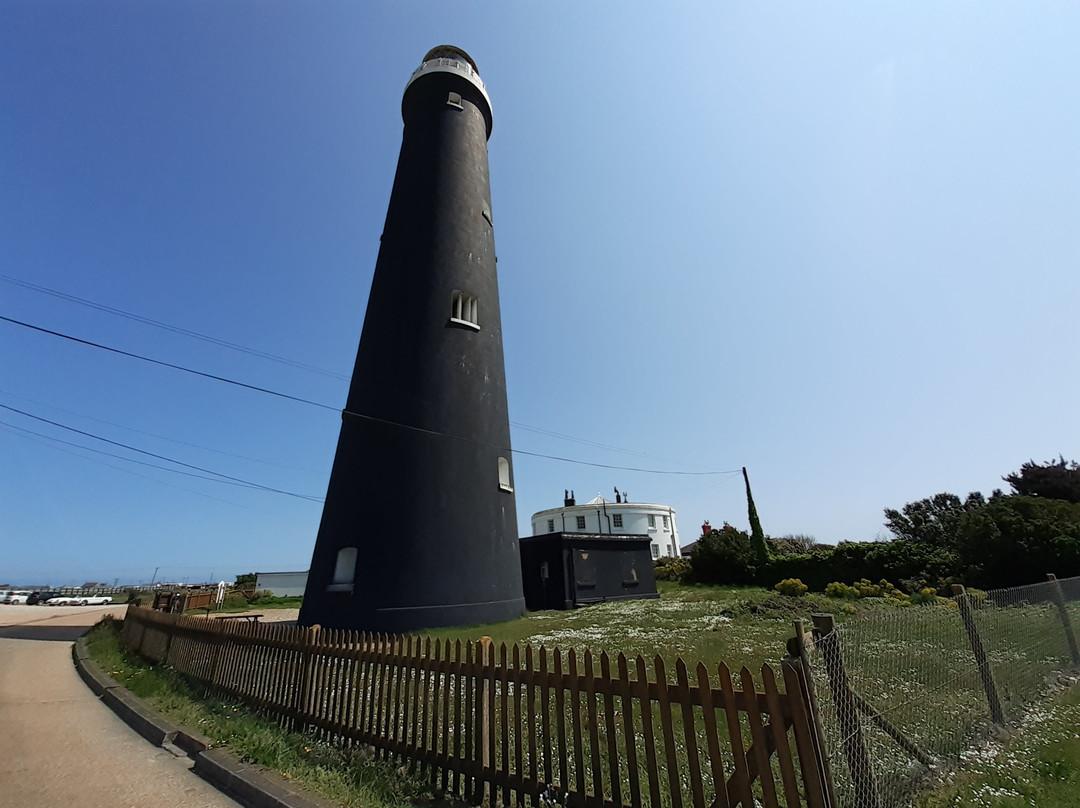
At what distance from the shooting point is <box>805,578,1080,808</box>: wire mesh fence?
3941mm

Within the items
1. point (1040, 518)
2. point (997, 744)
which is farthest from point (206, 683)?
point (1040, 518)

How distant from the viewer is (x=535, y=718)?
204 inches

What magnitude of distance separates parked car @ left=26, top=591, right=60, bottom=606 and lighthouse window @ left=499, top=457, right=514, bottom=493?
5063 centimetres

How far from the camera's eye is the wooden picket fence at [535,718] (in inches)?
129

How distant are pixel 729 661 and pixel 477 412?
9.24 meters

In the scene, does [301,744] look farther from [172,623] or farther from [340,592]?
[340,592]

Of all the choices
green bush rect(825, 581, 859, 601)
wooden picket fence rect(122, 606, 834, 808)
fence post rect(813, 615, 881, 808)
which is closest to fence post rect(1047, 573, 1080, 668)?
wooden picket fence rect(122, 606, 834, 808)

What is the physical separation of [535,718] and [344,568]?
960 centimetres

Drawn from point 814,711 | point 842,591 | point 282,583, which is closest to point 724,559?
point 842,591

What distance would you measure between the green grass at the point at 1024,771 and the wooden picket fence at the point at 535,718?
1345mm

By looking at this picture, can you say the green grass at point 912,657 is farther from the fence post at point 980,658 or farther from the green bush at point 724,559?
the green bush at point 724,559

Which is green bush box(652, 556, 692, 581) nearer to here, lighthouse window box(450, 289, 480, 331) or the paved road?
lighthouse window box(450, 289, 480, 331)

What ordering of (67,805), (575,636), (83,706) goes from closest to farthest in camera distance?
(67,805)
(83,706)
(575,636)

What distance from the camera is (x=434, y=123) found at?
17.9 m
